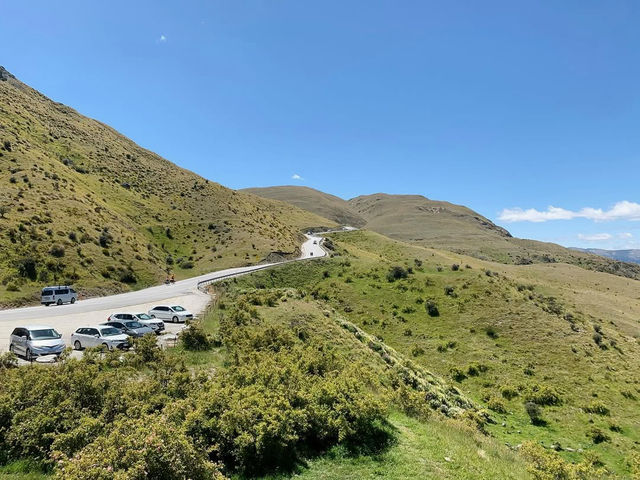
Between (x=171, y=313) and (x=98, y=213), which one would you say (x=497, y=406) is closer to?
(x=171, y=313)

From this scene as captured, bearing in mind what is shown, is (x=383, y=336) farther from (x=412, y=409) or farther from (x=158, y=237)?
(x=158, y=237)

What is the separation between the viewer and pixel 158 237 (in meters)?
77.5

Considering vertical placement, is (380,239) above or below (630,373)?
above

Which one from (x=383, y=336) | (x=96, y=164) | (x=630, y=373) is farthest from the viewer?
(x=96, y=164)

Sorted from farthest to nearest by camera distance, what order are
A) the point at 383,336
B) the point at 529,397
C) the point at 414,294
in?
the point at 414,294
the point at 383,336
the point at 529,397

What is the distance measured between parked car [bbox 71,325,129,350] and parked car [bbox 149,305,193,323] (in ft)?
34.2

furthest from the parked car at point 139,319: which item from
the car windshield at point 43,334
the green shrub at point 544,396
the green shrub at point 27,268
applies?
the green shrub at point 544,396

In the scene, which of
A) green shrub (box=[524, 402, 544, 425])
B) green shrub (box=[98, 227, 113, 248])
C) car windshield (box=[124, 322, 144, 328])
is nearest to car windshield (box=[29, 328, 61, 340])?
car windshield (box=[124, 322, 144, 328])

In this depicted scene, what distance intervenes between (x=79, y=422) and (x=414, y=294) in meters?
49.9

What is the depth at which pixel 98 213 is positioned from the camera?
66750 millimetres

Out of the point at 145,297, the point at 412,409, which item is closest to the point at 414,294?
the point at 145,297

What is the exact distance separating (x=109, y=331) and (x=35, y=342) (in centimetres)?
429

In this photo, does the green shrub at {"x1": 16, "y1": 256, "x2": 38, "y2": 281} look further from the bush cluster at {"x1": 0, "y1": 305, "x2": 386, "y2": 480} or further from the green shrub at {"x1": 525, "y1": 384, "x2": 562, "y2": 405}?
the green shrub at {"x1": 525, "y1": 384, "x2": 562, "y2": 405}

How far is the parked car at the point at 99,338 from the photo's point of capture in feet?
82.9
